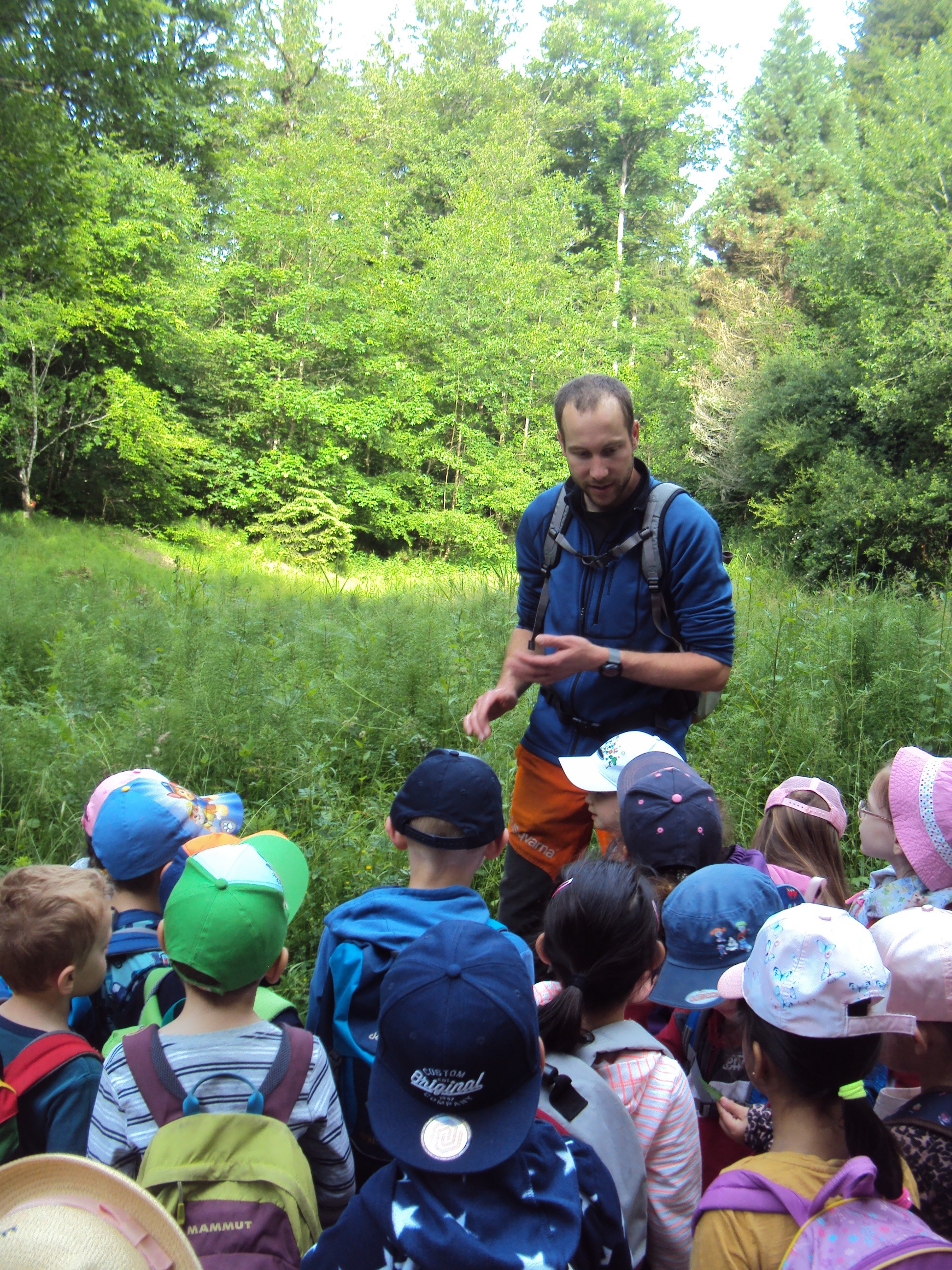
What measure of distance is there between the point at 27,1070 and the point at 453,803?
3.31 ft

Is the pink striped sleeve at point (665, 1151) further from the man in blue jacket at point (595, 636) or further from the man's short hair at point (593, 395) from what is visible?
the man's short hair at point (593, 395)

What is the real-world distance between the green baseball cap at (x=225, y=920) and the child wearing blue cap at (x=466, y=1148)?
0.40m

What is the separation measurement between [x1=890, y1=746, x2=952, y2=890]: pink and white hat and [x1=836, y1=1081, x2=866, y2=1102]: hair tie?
0.85 m

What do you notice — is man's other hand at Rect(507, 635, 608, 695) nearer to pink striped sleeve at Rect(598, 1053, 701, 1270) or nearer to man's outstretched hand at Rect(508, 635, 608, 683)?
man's outstretched hand at Rect(508, 635, 608, 683)

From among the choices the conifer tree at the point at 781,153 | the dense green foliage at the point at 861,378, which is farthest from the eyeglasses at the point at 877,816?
the conifer tree at the point at 781,153

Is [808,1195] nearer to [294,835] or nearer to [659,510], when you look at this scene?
[659,510]

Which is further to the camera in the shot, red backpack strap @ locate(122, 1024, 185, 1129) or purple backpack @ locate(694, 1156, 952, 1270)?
red backpack strap @ locate(122, 1024, 185, 1129)

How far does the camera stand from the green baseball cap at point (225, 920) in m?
1.63

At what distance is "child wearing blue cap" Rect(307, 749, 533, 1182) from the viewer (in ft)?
6.31

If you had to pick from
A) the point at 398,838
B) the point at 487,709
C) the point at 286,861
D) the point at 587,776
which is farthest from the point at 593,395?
the point at 286,861

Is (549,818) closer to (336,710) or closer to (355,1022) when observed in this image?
(355,1022)

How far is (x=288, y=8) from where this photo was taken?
97.5 ft

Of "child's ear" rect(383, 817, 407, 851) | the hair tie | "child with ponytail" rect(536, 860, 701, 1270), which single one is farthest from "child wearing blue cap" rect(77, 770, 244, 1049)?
the hair tie

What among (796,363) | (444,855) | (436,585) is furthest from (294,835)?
(796,363)
